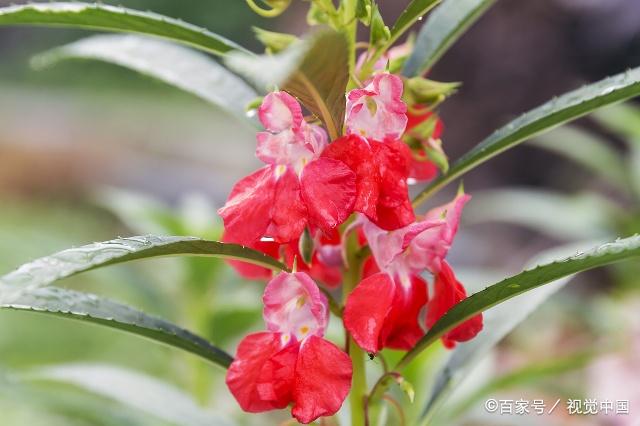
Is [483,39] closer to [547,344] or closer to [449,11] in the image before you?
[547,344]

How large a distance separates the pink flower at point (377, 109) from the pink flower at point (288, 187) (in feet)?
0.12

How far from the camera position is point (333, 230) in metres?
0.66

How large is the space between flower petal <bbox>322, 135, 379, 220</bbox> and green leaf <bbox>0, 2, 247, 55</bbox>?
0.13 meters

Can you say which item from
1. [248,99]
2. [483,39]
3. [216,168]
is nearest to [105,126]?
[216,168]

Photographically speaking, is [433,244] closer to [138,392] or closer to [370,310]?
[370,310]

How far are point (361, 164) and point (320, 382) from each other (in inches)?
6.5

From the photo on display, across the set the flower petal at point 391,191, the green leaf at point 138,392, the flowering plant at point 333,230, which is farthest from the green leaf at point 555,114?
the green leaf at point 138,392

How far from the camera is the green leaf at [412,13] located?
0.67 meters

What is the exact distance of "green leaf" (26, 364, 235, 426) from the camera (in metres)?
0.91

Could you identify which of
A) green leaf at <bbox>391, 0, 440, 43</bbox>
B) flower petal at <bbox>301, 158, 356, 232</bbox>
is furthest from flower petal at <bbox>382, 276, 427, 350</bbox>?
green leaf at <bbox>391, 0, 440, 43</bbox>

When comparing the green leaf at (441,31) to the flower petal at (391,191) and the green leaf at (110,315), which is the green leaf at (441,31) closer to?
the flower petal at (391,191)

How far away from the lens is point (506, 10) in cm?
284

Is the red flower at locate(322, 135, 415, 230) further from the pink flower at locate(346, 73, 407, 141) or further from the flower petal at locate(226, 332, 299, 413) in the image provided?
the flower petal at locate(226, 332, 299, 413)

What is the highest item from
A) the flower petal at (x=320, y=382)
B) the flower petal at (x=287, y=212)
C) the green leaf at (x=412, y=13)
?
the green leaf at (x=412, y=13)
